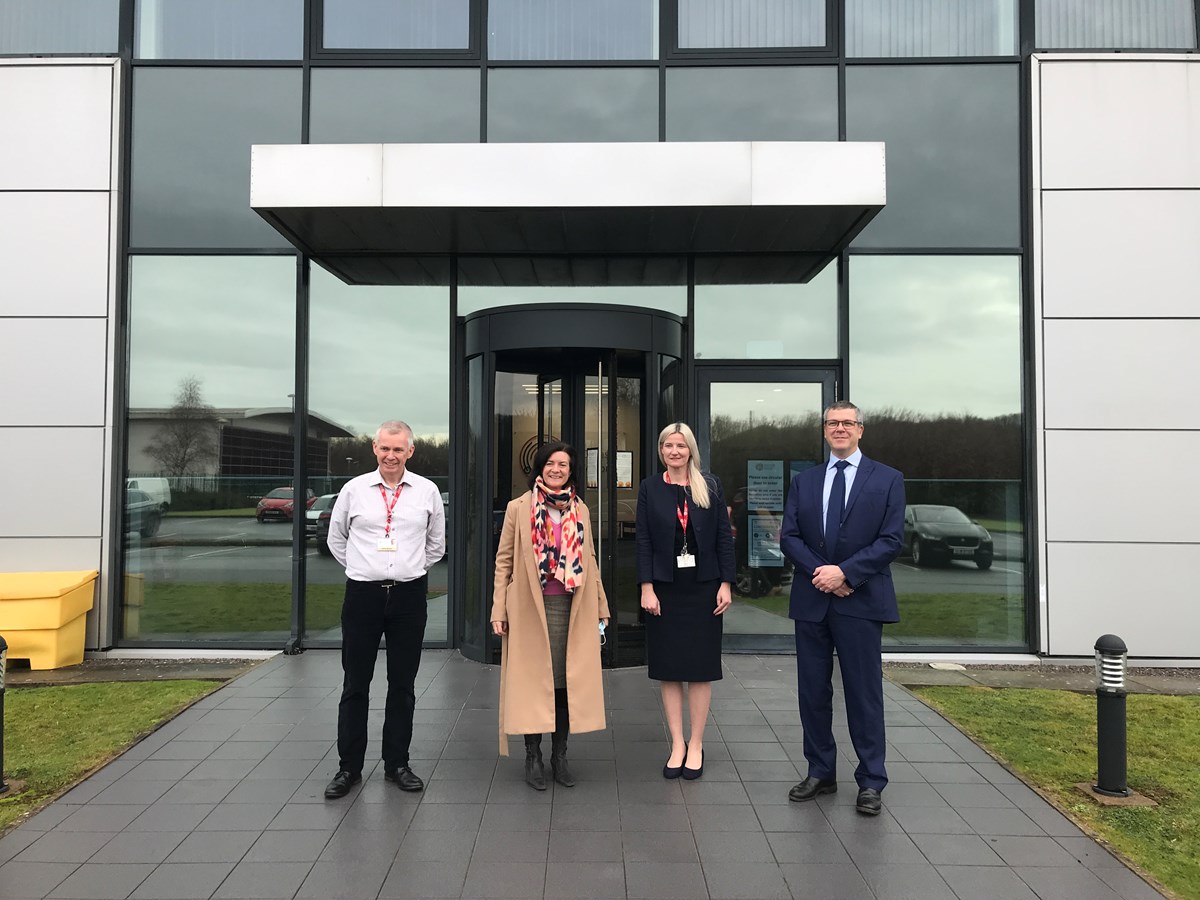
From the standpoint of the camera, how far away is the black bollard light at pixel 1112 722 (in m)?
4.05

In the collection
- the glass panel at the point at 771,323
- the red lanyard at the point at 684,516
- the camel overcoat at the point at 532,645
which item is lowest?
the camel overcoat at the point at 532,645

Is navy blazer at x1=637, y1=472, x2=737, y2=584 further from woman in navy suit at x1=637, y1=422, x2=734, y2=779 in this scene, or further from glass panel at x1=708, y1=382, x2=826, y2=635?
glass panel at x1=708, y1=382, x2=826, y2=635

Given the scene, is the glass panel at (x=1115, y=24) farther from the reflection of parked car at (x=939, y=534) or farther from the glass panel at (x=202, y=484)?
the glass panel at (x=202, y=484)

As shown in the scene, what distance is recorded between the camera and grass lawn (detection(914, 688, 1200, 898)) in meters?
3.53

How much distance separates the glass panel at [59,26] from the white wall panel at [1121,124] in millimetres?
8456

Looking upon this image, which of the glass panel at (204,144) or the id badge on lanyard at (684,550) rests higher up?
the glass panel at (204,144)

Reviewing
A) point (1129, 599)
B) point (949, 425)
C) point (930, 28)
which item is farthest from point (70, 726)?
point (930, 28)

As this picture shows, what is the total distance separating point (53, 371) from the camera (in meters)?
7.17

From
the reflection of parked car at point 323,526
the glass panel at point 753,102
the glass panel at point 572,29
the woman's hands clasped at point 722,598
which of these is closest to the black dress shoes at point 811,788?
the woman's hands clasped at point 722,598

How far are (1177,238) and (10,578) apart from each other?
33.8 ft

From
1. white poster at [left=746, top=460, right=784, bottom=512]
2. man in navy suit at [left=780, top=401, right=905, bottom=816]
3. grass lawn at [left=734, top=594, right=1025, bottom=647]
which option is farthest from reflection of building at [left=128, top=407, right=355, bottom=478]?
grass lawn at [left=734, top=594, right=1025, bottom=647]

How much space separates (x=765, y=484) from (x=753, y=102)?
3450mm

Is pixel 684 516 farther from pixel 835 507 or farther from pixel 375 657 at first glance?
pixel 375 657

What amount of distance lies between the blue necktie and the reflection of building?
4.88 metres
